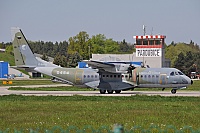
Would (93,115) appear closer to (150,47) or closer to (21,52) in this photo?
(21,52)

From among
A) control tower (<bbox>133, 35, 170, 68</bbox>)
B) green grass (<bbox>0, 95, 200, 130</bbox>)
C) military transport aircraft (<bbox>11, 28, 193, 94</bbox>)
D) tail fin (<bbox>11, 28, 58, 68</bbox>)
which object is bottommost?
green grass (<bbox>0, 95, 200, 130</bbox>)

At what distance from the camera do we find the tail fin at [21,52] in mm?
42969

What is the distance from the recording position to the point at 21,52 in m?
43.1

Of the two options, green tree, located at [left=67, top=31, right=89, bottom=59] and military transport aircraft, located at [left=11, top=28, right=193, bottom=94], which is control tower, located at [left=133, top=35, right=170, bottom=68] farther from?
military transport aircraft, located at [left=11, top=28, right=193, bottom=94]

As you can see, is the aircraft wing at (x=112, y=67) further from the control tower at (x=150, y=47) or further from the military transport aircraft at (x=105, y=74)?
the control tower at (x=150, y=47)

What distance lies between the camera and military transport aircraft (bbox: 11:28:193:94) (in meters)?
41.2

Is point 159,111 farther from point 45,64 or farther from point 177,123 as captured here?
point 45,64

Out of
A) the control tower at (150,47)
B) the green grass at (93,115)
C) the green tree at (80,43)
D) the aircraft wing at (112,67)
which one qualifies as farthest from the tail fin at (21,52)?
the green tree at (80,43)

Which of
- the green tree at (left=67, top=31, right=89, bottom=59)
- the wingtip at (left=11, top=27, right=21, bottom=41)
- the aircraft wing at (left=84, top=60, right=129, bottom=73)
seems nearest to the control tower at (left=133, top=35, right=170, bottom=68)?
the green tree at (left=67, top=31, right=89, bottom=59)

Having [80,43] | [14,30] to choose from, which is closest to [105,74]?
[14,30]

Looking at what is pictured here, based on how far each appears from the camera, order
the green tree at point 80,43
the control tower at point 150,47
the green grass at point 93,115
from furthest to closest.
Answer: the green tree at point 80,43, the control tower at point 150,47, the green grass at point 93,115

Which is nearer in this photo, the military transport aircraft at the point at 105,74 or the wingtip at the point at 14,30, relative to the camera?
the military transport aircraft at the point at 105,74

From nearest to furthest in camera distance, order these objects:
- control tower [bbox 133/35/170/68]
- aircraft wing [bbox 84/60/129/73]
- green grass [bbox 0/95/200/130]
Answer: green grass [bbox 0/95/200/130] < aircraft wing [bbox 84/60/129/73] < control tower [bbox 133/35/170/68]

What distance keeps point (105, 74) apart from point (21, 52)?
7.77 metres
